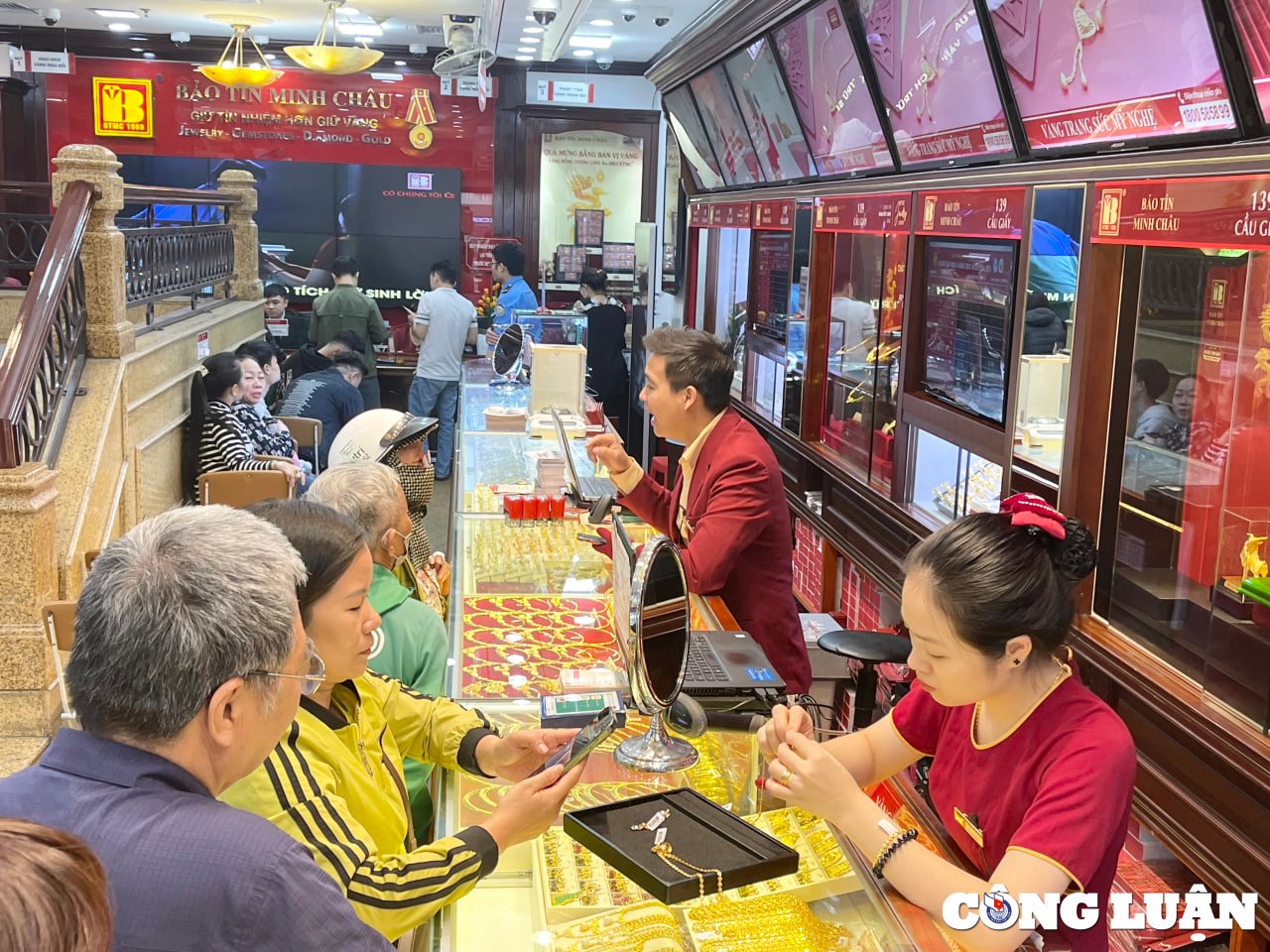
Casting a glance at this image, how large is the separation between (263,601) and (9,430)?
11.1 feet

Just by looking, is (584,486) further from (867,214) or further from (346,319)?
(346,319)

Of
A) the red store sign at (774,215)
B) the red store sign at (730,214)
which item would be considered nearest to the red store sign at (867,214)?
the red store sign at (774,215)

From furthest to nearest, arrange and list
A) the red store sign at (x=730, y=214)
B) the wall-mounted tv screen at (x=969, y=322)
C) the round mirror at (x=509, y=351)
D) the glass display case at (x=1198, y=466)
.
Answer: the round mirror at (x=509, y=351)
the red store sign at (x=730, y=214)
the wall-mounted tv screen at (x=969, y=322)
the glass display case at (x=1198, y=466)

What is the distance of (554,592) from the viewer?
3656 millimetres

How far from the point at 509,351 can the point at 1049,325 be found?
16.4 ft

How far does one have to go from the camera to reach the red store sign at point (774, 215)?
259 inches

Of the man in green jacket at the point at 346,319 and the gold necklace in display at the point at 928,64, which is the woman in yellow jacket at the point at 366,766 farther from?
the man in green jacket at the point at 346,319

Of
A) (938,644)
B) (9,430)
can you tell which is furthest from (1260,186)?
(9,430)

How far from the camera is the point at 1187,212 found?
2881mm

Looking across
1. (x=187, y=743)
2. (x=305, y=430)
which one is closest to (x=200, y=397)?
(x=305, y=430)

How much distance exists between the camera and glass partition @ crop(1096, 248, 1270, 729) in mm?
2738

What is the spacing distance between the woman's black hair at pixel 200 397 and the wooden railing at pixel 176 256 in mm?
438

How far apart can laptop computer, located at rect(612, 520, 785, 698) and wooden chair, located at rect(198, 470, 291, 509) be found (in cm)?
337

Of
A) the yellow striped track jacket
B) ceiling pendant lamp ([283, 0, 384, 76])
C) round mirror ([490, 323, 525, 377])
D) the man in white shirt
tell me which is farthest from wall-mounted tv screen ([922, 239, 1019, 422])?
the man in white shirt
